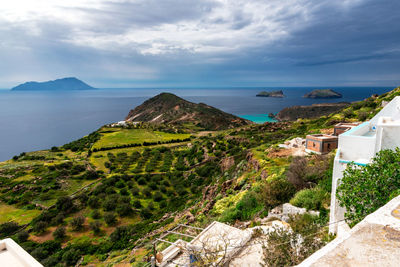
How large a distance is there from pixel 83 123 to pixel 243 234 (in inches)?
5505

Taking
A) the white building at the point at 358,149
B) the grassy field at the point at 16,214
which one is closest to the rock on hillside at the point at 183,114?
the grassy field at the point at 16,214

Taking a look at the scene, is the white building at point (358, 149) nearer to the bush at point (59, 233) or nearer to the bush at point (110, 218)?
the bush at point (110, 218)

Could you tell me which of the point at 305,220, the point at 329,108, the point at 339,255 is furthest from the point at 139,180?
the point at 329,108

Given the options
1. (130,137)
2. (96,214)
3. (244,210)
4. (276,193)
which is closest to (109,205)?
(96,214)

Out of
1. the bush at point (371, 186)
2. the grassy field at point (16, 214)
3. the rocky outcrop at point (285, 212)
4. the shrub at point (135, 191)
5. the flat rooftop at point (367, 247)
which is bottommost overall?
the grassy field at point (16, 214)

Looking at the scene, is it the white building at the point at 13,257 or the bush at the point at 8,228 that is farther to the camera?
the bush at the point at 8,228

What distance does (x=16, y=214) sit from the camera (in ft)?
84.7

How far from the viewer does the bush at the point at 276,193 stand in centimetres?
1324

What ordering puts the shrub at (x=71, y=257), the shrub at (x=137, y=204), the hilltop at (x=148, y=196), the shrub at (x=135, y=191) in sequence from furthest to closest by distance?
the shrub at (x=135, y=191)
the shrub at (x=137, y=204)
the shrub at (x=71, y=257)
the hilltop at (x=148, y=196)

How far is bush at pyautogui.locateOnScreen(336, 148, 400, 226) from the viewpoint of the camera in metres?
6.07

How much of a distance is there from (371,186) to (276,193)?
7.37 meters

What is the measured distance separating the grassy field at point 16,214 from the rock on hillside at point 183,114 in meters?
60.6

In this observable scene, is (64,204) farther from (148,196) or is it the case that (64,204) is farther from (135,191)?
(148,196)

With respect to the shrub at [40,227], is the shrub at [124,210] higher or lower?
higher
